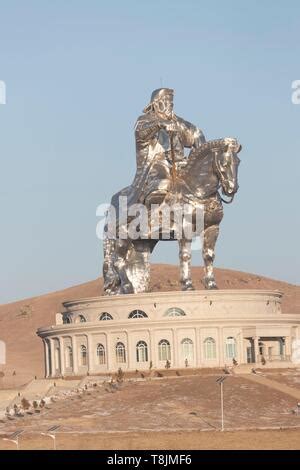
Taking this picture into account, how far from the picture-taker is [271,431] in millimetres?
67562

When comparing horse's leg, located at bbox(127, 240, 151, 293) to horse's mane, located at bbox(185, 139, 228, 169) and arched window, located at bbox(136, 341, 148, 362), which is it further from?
horse's mane, located at bbox(185, 139, 228, 169)

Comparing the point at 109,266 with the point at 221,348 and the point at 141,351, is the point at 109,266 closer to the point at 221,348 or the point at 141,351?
the point at 141,351

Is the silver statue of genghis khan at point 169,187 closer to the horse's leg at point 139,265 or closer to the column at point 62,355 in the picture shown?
the horse's leg at point 139,265

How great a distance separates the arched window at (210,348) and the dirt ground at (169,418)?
6.63m

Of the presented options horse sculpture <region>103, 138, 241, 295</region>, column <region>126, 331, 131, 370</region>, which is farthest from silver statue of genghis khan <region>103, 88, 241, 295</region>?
column <region>126, 331, 131, 370</region>

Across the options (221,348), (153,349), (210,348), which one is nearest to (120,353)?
(153,349)

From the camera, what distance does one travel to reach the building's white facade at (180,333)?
91375 millimetres

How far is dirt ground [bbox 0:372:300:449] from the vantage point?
64.7 meters

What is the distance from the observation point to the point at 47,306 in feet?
513

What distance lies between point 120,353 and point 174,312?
15.0 feet

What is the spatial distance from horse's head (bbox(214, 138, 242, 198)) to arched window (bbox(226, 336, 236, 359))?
9.97m

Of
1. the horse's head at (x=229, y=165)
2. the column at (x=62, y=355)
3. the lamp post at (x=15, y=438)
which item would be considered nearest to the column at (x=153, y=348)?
the column at (x=62, y=355)

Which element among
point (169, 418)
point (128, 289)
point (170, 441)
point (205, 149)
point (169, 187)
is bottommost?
point (170, 441)
